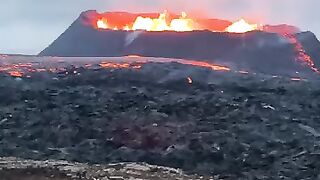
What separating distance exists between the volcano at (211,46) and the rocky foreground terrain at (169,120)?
11.4 m

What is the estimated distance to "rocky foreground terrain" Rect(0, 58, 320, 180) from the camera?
38.4 metres

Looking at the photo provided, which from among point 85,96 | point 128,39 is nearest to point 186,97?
point 85,96

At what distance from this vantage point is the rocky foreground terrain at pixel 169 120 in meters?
38.4

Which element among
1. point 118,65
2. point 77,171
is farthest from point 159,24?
point 77,171

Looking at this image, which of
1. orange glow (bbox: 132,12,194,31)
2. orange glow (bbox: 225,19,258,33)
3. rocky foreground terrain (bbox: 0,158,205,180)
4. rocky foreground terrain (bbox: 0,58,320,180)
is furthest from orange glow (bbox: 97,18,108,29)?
rocky foreground terrain (bbox: 0,158,205,180)

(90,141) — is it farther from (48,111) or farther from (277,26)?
(277,26)

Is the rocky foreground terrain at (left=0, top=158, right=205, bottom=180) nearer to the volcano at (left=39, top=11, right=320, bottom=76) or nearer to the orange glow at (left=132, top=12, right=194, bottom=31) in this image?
the volcano at (left=39, top=11, right=320, bottom=76)

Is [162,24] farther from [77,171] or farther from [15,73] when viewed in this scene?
[77,171]

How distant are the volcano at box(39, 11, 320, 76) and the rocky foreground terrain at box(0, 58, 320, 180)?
11383mm

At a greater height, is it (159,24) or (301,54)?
(159,24)

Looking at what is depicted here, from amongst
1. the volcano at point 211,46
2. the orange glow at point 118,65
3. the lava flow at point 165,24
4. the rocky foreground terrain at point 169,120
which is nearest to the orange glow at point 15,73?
the rocky foreground terrain at point 169,120

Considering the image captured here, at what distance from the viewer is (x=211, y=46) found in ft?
248

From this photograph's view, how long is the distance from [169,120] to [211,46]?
30292 millimetres

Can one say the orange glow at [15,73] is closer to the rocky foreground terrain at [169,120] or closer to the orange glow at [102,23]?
the rocky foreground terrain at [169,120]
